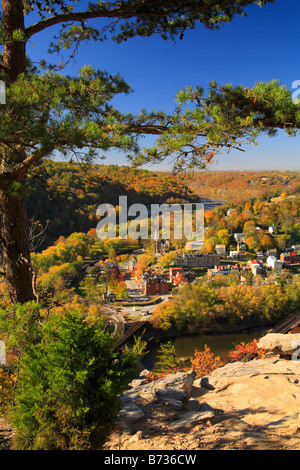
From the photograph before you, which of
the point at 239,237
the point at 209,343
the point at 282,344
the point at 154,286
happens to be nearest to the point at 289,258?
the point at 239,237

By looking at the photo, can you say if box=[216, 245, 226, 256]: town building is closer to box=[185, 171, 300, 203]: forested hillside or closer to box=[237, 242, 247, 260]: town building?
box=[237, 242, 247, 260]: town building

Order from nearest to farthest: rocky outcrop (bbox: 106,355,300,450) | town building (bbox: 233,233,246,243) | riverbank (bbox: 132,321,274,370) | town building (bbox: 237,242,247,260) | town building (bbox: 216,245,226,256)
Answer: rocky outcrop (bbox: 106,355,300,450) → riverbank (bbox: 132,321,274,370) → town building (bbox: 237,242,247,260) → town building (bbox: 216,245,226,256) → town building (bbox: 233,233,246,243)

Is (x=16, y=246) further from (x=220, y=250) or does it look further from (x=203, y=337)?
(x=220, y=250)

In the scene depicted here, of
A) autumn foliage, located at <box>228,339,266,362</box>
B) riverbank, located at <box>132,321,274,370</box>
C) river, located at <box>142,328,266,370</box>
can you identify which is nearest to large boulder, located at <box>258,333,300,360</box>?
autumn foliage, located at <box>228,339,266,362</box>

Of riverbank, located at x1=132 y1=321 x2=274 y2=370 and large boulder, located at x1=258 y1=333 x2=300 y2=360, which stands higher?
large boulder, located at x1=258 y1=333 x2=300 y2=360

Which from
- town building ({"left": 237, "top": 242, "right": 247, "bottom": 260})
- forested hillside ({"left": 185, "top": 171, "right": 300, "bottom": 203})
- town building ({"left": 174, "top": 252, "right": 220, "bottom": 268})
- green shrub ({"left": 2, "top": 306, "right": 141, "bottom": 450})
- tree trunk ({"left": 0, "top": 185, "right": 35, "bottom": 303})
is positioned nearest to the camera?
green shrub ({"left": 2, "top": 306, "right": 141, "bottom": 450})
